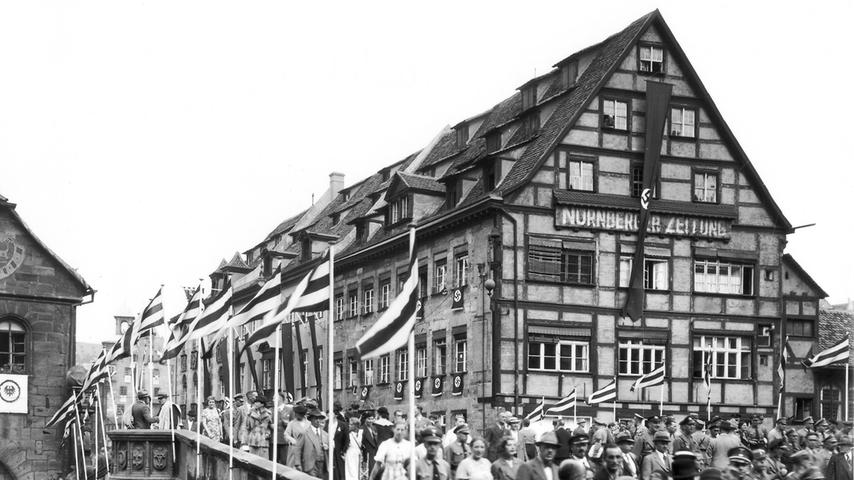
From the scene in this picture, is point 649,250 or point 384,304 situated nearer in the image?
point 649,250

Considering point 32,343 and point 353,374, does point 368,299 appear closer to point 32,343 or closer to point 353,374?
point 353,374

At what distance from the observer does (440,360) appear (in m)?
44.9

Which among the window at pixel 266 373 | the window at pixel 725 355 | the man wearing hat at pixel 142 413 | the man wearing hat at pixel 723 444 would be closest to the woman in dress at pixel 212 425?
the man wearing hat at pixel 142 413

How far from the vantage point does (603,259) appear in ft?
140

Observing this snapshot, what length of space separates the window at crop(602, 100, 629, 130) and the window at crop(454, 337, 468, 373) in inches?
312

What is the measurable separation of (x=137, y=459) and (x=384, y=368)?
2148cm

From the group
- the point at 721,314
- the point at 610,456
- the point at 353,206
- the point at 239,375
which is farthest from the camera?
the point at 239,375

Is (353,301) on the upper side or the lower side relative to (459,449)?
upper

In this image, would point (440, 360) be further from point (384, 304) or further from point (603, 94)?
point (603, 94)

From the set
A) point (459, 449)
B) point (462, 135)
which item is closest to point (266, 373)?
point (462, 135)

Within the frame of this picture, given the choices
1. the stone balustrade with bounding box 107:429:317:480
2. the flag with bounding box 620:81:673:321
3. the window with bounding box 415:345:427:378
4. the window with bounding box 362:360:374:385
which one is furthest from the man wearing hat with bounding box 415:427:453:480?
the window with bounding box 362:360:374:385

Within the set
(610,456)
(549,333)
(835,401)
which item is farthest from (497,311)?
(610,456)

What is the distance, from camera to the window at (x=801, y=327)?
46438mm

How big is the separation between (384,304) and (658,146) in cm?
1220
